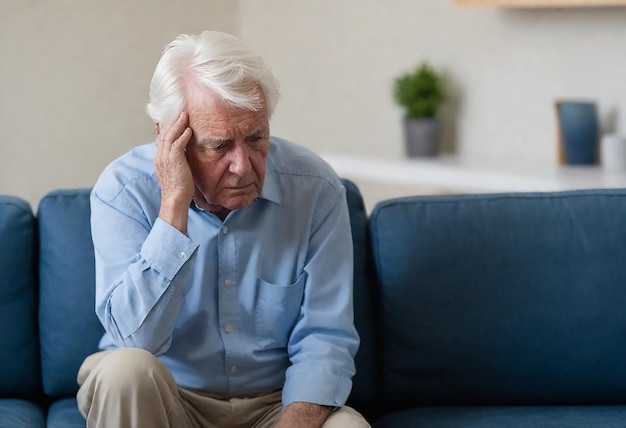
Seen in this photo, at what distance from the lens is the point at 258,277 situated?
6.48 feet

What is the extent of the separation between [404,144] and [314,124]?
2.03 ft

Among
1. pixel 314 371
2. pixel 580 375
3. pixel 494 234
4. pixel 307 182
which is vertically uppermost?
pixel 307 182

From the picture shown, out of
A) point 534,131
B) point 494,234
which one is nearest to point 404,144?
point 534,131

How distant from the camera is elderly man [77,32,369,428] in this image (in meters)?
1.82

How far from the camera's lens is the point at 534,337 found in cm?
213

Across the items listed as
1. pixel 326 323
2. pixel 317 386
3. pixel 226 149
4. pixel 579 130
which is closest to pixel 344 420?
pixel 317 386

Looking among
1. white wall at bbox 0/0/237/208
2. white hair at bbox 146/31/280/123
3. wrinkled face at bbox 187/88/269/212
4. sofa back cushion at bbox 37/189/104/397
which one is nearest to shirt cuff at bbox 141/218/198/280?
wrinkled face at bbox 187/88/269/212

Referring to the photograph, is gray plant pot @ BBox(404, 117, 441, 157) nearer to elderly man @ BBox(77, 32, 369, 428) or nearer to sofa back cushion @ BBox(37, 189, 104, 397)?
elderly man @ BBox(77, 32, 369, 428)

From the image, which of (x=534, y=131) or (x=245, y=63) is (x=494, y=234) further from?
(x=534, y=131)

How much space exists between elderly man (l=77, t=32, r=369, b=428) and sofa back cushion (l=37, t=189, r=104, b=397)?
0.09 meters

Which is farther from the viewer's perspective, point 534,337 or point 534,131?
A: point 534,131

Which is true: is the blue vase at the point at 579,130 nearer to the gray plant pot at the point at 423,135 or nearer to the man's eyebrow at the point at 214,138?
the gray plant pot at the point at 423,135

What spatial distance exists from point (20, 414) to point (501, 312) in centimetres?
105

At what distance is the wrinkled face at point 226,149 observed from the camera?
1827mm
